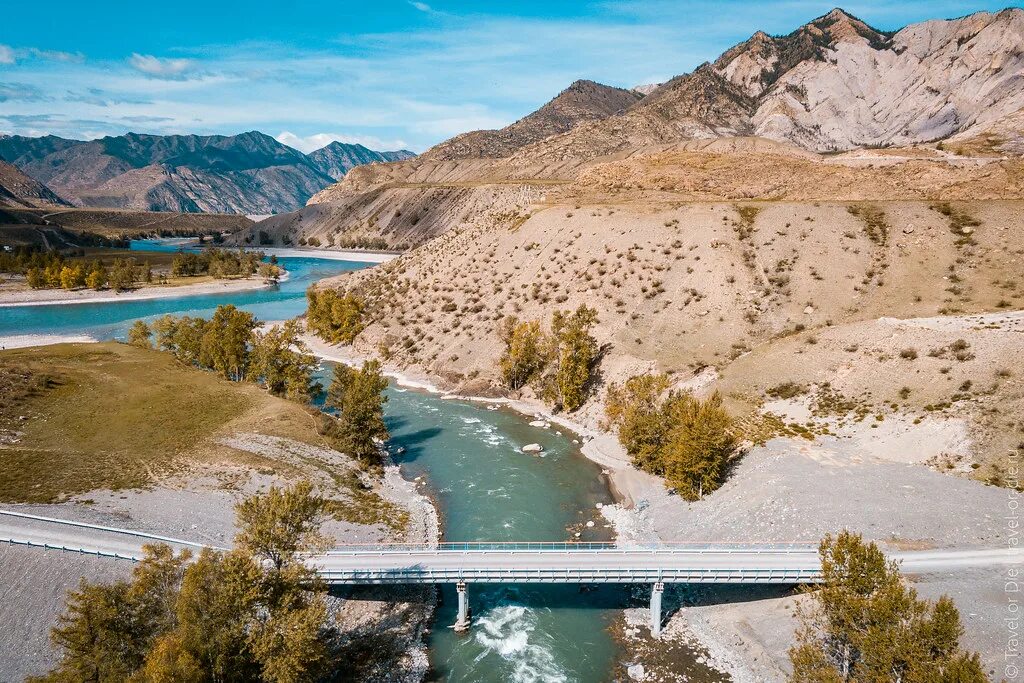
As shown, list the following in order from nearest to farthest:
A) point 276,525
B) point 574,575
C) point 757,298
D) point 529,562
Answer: point 276,525, point 574,575, point 529,562, point 757,298

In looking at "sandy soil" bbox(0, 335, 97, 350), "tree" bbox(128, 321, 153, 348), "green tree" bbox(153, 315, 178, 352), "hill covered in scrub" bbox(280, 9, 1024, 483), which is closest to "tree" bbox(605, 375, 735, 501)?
"hill covered in scrub" bbox(280, 9, 1024, 483)

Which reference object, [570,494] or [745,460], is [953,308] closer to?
[745,460]

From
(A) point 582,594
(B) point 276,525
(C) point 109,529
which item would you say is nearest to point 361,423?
(C) point 109,529

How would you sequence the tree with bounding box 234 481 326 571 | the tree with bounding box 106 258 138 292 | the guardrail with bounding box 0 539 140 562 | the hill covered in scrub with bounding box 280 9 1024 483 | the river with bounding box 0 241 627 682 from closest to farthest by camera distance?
the tree with bounding box 234 481 326 571 < the river with bounding box 0 241 627 682 < the guardrail with bounding box 0 539 140 562 < the hill covered in scrub with bounding box 280 9 1024 483 < the tree with bounding box 106 258 138 292

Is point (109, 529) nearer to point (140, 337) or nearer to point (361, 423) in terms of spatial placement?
point (361, 423)

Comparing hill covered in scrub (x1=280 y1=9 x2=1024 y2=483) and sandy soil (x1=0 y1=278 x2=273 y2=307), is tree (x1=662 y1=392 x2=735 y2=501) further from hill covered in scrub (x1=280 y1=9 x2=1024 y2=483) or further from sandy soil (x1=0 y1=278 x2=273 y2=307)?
sandy soil (x1=0 y1=278 x2=273 y2=307)

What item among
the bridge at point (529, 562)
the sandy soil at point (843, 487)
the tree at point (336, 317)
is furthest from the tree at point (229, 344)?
the sandy soil at point (843, 487)
